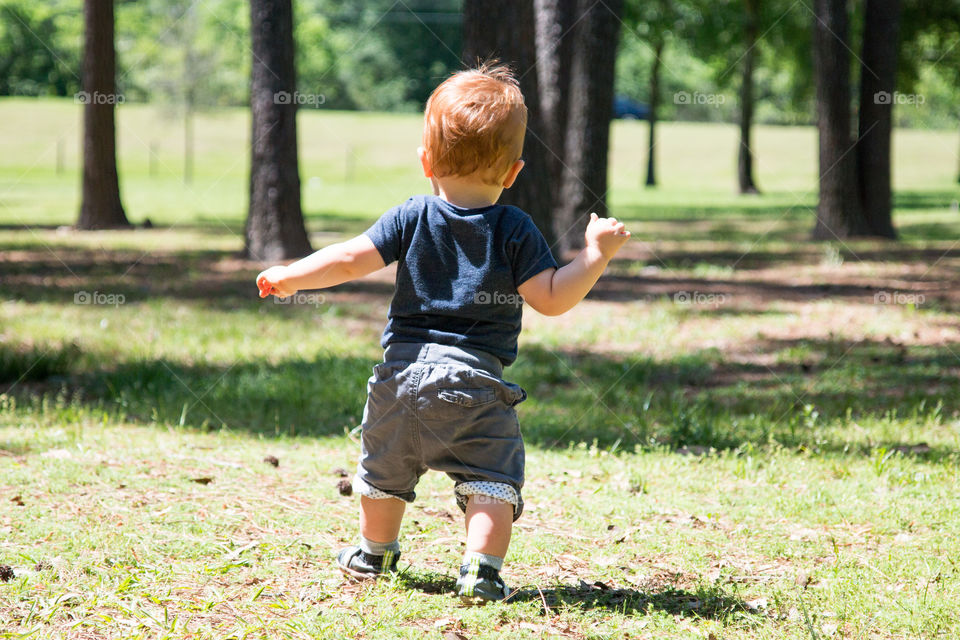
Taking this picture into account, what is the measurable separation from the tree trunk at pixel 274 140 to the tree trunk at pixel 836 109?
686 centimetres

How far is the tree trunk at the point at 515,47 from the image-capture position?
7.08 metres

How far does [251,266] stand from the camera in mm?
10453

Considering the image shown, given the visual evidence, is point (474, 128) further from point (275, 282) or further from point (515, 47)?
point (515, 47)

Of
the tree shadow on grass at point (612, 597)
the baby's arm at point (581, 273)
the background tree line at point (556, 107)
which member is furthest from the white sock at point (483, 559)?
the background tree line at point (556, 107)

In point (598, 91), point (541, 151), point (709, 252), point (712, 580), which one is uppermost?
point (598, 91)

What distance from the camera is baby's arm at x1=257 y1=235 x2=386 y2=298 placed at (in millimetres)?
2721

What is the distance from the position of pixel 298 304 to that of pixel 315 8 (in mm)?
50879

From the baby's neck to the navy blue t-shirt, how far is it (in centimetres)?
4

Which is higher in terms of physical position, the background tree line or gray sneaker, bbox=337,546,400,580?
the background tree line

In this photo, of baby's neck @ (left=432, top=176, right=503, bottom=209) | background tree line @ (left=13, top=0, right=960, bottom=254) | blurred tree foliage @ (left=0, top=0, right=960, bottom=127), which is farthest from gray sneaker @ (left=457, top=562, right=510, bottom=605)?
blurred tree foliage @ (left=0, top=0, right=960, bottom=127)

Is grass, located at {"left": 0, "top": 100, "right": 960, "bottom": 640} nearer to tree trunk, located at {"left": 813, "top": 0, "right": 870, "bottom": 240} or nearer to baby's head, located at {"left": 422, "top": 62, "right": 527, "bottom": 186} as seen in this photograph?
baby's head, located at {"left": 422, "top": 62, "right": 527, "bottom": 186}

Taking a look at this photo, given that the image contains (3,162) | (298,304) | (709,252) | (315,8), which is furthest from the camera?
(315,8)

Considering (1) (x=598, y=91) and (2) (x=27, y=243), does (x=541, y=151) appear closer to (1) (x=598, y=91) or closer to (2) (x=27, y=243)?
(1) (x=598, y=91)

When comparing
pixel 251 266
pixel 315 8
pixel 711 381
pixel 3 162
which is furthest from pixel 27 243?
pixel 315 8
